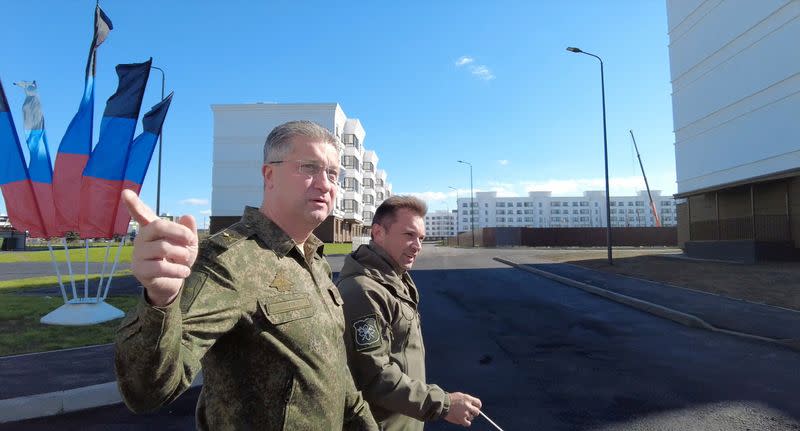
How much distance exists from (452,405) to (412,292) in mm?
708

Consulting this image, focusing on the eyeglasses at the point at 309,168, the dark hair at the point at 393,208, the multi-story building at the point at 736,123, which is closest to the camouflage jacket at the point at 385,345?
the dark hair at the point at 393,208

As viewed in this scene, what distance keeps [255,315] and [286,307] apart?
110 millimetres

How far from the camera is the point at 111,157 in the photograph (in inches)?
316

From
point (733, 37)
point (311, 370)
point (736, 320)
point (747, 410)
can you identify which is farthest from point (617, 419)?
point (733, 37)

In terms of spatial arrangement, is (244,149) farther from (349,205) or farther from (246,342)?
(246,342)

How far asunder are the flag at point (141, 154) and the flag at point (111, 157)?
A: 11 centimetres

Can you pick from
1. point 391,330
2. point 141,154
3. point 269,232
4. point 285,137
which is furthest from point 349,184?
point 269,232

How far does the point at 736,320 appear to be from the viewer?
27.9ft

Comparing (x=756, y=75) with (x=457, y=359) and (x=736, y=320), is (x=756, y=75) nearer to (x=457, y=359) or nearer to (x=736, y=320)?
(x=736, y=320)

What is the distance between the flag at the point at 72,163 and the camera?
26.1 feet

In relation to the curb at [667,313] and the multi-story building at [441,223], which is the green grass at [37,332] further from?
the multi-story building at [441,223]

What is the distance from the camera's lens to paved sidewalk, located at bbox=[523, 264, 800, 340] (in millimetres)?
7801

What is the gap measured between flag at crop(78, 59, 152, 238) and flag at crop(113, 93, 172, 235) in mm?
115

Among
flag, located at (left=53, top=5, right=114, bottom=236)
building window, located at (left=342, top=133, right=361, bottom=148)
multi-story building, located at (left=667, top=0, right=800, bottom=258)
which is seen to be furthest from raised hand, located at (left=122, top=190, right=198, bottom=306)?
building window, located at (left=342, top=133, right=361, bottom=148)
